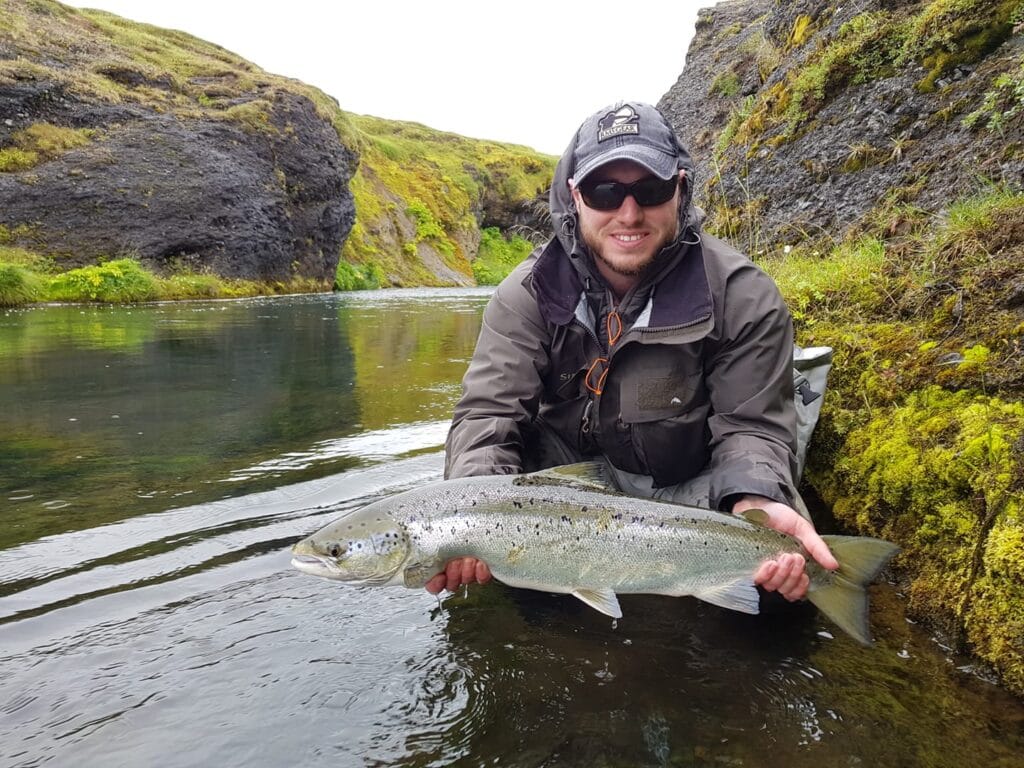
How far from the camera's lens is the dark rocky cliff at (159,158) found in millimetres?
27094

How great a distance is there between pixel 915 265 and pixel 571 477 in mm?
3562

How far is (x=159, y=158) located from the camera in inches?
1203

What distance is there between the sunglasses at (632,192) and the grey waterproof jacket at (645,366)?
0.24m

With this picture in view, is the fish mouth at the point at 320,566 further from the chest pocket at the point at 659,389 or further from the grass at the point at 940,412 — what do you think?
the grass at the point at 940,412

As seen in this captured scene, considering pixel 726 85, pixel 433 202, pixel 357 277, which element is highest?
pixel 433 202

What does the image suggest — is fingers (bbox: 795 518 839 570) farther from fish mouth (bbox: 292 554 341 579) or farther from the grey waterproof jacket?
fish mouth (bbox: 292 554 341 579)

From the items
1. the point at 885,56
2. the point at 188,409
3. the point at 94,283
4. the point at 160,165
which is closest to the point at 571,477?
the point at 188,409

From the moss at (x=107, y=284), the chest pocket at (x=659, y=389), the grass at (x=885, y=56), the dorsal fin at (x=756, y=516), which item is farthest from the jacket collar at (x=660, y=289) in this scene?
the moss at (x=107, y=284)

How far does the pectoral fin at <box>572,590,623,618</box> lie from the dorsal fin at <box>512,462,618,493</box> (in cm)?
44

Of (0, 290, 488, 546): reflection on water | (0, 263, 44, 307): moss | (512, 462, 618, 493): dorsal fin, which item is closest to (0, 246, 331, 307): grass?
(0, 263, 44, 307): moss

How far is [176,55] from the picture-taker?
39.2 metres

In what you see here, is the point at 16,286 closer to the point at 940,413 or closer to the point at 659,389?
the point at 659,389

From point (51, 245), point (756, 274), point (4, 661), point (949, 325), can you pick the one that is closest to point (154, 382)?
point (4, 661)

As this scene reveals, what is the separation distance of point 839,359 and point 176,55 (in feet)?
147
